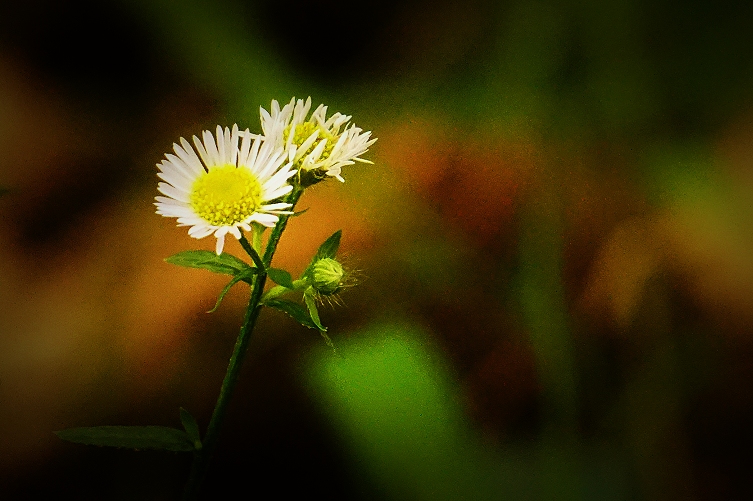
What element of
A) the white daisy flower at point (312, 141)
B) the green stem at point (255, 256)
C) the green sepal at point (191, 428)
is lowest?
the green sepal at point (191, 428)

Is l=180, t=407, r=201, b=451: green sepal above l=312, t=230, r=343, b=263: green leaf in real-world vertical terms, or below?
below

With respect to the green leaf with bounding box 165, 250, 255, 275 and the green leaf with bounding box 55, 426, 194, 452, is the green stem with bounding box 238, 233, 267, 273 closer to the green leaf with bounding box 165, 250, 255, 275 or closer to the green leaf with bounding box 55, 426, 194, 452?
the green leaf with bounding box 165, 250, 255, 275

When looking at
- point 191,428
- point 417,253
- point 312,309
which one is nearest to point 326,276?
point 312,309

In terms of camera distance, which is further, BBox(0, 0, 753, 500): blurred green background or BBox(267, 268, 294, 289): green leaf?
BBox(0, 0, 753, 500): blurred green background

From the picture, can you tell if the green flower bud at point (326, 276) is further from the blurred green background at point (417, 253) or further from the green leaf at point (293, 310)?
the blurred green background at point (417, 253)

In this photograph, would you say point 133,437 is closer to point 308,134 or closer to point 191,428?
point 191,428

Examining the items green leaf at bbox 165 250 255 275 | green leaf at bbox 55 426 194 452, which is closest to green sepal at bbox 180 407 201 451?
green leaf at bbox 55 426 194 452

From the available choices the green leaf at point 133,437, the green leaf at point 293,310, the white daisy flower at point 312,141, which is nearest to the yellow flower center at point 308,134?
the white daisy flower at point 312,141

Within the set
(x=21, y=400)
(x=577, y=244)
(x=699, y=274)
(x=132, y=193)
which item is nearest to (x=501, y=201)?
(x=577, y=244)
